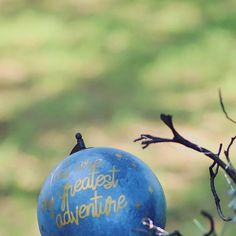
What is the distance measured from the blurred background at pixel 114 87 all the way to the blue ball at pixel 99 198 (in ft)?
6.27

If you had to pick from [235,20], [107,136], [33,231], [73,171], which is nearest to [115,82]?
[107,136]

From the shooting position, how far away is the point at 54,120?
207 inches

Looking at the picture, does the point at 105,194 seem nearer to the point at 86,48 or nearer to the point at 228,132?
the point at 228,132

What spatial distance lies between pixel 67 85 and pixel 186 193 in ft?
4.76

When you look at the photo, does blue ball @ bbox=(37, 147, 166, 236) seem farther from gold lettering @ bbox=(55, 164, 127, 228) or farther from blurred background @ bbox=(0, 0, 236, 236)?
blurred background @ bbox=(0, 0, 236, 236)

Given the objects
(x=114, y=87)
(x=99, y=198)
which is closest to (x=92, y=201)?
(x=99, y=198)

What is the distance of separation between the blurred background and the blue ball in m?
1.91

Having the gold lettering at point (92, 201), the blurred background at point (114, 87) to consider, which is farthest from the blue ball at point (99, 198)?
the blurred background at point (114, 87)

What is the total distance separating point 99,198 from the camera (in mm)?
2166

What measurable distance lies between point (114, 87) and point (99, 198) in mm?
3430

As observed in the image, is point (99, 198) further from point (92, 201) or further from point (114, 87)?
point (114, 87)

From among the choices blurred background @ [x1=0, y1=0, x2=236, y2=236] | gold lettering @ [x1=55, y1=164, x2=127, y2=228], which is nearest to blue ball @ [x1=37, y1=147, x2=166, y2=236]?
gold lettering @ [x1=55, y1=164, x2=127, y2=228]

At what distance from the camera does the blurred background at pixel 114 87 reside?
15.1 feet

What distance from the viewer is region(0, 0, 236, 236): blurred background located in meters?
4.59
